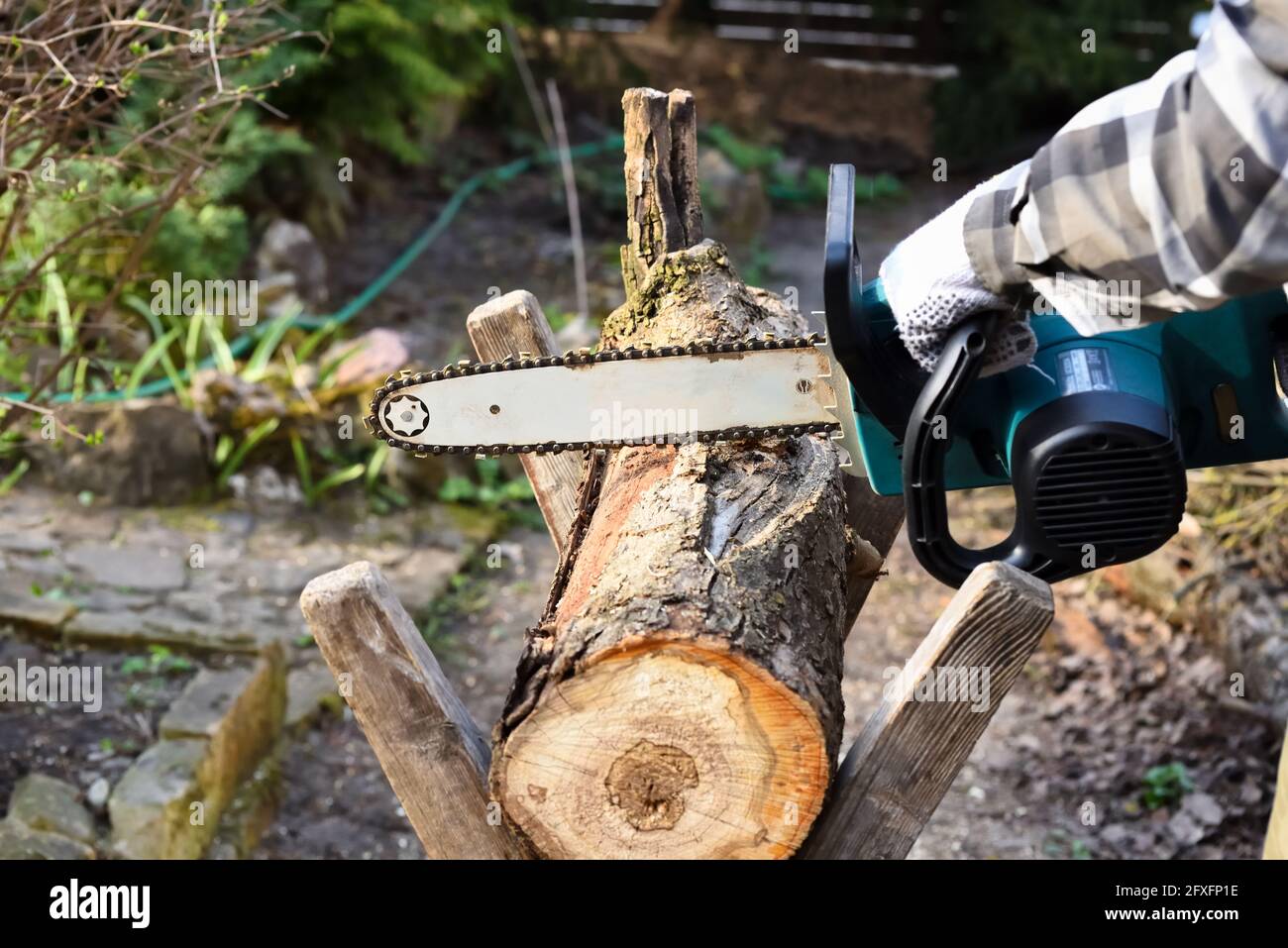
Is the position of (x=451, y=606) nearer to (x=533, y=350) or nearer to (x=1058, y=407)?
(x=533, y=350)

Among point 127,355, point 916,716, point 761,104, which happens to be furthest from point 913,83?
point 916,716

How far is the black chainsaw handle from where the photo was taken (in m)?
1.63

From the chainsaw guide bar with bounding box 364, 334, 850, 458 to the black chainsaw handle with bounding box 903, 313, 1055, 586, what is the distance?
24 cm

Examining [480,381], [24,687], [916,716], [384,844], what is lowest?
[384,844]

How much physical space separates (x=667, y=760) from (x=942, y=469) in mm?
527

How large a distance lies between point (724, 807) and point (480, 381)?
830 millimetres

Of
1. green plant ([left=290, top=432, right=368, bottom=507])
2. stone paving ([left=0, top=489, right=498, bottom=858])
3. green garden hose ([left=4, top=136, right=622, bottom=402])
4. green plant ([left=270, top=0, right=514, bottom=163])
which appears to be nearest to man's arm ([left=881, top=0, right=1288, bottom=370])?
stone paving ([left=0, top=489, right=498, bottom=858])

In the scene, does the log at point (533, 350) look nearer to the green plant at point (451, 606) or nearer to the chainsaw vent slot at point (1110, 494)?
the chainsaw vent slot at point (1110, 494)

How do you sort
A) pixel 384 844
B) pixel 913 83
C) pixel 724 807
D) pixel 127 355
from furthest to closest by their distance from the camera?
1. pixel 913 83
2. pixel 127 355
3. pixel 384 844
4. pixel 724 807

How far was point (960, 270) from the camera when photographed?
5.28 ft

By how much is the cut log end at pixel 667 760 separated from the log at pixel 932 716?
8 cm

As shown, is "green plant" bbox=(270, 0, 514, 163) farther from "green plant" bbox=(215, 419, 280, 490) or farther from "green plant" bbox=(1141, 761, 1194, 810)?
"green plant" bbox=(1141, 761, 1194, 810)

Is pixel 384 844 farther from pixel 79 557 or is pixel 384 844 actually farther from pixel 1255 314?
pixel 1255 314

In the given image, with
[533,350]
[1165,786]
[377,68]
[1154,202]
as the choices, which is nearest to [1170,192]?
[1154,202]
